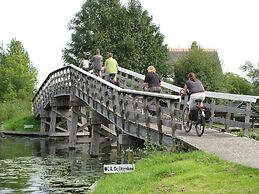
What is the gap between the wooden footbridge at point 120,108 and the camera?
17.0 metres

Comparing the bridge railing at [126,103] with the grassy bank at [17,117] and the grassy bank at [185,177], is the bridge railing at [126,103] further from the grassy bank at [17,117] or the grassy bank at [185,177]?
the grassy bank at [17,117]

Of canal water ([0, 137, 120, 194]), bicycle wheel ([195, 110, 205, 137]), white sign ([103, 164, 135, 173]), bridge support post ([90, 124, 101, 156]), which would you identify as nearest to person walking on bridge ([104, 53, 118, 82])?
bridge support post ([90, 124, 101, 156])

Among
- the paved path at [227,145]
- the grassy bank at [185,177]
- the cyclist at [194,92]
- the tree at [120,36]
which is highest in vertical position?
the tree at [120,36]

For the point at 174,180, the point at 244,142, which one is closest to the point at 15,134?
the point at 244,142

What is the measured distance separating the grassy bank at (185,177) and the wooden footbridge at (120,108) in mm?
2631

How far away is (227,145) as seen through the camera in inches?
599

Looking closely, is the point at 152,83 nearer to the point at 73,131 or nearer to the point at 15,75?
the point at 73,131

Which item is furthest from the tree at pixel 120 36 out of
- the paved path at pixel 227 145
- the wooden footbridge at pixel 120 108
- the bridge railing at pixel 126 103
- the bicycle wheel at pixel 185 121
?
the paved path at pixel 227 145

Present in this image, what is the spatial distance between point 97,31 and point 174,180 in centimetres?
4246

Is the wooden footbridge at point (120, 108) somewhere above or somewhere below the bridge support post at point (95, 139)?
above

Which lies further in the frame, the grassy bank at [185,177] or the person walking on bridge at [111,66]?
the person walking on bridge at [111,66]

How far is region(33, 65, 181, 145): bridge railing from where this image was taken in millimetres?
16703

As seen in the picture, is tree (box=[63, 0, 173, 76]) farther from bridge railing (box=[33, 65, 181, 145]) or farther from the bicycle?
the bicycle

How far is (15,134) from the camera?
4188 centimetres
